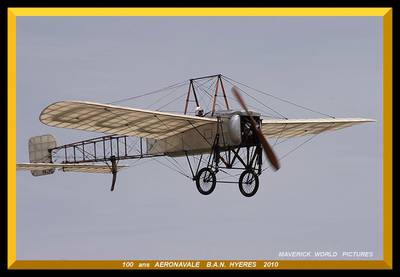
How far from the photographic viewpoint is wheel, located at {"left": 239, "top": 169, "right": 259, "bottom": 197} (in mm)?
34312

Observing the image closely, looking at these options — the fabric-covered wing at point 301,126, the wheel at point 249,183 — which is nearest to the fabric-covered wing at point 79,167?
the fabric-covered wing at point 301,126

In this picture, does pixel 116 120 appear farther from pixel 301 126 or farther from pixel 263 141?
pixel 301 126

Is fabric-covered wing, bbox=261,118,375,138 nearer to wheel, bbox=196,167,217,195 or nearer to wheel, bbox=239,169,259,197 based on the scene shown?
wheel, bbox=239,169,259,197

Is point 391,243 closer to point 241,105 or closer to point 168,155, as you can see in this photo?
point 241,105

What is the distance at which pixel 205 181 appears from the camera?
115 ft

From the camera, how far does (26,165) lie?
4072cm

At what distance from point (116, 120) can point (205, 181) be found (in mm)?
4051

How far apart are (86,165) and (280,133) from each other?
348 inches

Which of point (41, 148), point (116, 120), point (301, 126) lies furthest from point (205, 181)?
point (41, 148)

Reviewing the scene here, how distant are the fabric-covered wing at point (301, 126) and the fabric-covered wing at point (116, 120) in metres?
3.61

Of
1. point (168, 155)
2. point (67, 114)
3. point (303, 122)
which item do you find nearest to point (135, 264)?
point (67, 114)


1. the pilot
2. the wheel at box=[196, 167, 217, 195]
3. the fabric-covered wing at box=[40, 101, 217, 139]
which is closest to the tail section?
the fabric-covered wing at box=[40, 101, 217, 139]

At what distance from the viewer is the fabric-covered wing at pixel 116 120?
33219 mm

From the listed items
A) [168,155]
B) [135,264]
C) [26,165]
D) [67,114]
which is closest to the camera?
[135,264]
